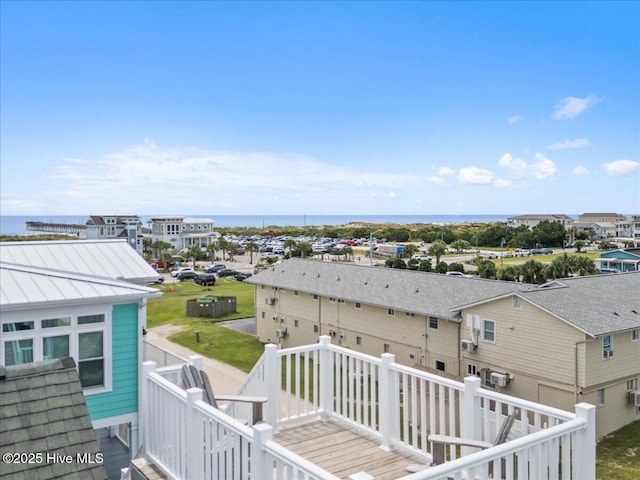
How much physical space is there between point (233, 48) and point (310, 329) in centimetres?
2776

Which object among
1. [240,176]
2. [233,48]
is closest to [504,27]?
[233,48]

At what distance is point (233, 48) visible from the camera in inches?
1654

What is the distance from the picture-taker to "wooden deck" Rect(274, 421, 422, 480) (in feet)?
16.8

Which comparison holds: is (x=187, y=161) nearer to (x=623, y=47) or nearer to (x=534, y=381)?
(x=623, y=47)

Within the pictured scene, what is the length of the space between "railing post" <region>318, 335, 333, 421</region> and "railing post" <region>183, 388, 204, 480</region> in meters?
2.20

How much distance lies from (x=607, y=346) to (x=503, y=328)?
9.64ft

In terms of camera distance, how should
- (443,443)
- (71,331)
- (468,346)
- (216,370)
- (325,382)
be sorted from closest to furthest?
(443,443), (325,382), (71,331), (468,346), (216,370)

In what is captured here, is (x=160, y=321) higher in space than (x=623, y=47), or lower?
lower

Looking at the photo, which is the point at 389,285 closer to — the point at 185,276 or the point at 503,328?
the point at 503,328

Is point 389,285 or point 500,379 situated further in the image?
point 389,285

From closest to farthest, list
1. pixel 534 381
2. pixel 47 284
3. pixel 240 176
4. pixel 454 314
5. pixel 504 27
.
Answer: pixel 47 284
pixel 534 381
pixel 454 314
pixel 504 27
pixel 240 176

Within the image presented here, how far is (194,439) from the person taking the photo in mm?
4641

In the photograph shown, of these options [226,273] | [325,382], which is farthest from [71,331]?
[226,273]

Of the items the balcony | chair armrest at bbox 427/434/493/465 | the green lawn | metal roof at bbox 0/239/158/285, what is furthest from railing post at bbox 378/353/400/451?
the green lawn
